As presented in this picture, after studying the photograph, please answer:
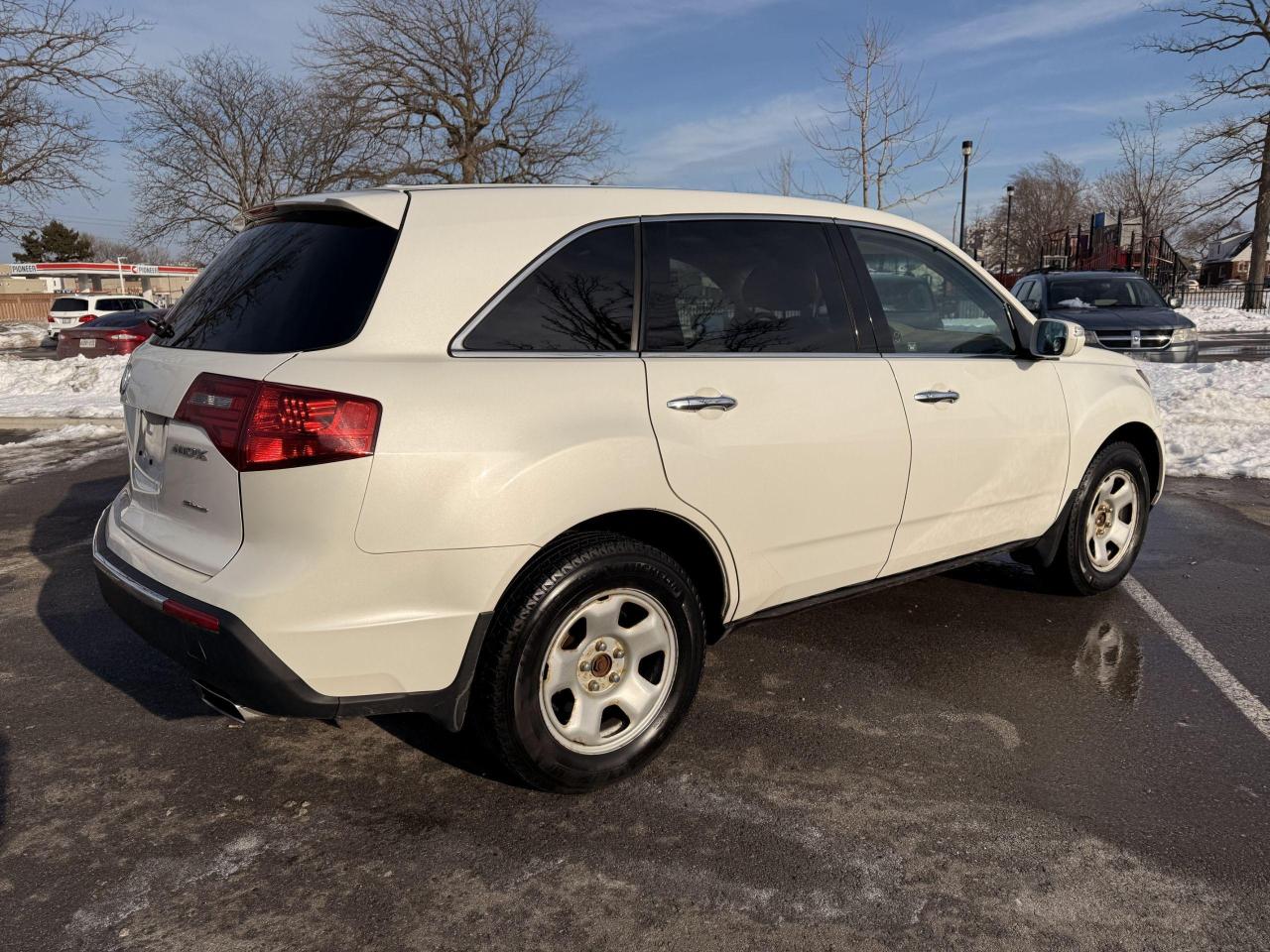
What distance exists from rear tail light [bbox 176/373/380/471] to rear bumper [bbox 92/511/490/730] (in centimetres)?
45

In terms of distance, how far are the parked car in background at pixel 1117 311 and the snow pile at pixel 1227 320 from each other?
13.5m

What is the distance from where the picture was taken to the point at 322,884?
8.71 ft

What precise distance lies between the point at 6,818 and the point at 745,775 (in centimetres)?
235

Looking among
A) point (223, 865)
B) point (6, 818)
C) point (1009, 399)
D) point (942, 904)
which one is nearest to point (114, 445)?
point (6, 818)

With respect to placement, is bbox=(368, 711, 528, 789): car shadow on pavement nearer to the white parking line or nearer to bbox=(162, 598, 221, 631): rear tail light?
bbox=(162, 598, 221, 631): rear tail light

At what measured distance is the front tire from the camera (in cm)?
281

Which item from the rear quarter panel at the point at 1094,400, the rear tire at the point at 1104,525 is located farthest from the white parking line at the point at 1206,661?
the rear quarter panel at the point at 1094,400

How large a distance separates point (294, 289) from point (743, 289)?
154 cm

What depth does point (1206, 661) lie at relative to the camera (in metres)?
4.15

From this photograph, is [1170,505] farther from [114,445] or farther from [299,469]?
[114,445]

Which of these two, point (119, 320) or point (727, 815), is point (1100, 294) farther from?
point (119, 320)

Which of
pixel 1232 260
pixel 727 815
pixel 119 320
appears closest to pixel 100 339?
pixel 119 320

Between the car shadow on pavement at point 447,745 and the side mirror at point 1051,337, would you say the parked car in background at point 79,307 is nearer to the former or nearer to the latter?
the car shadow on pavement at point 447,745

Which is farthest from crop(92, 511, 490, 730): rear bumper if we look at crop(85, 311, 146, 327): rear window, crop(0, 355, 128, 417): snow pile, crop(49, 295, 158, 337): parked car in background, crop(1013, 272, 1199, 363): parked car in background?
crop(49, 295, 158, 337): parked car in background
